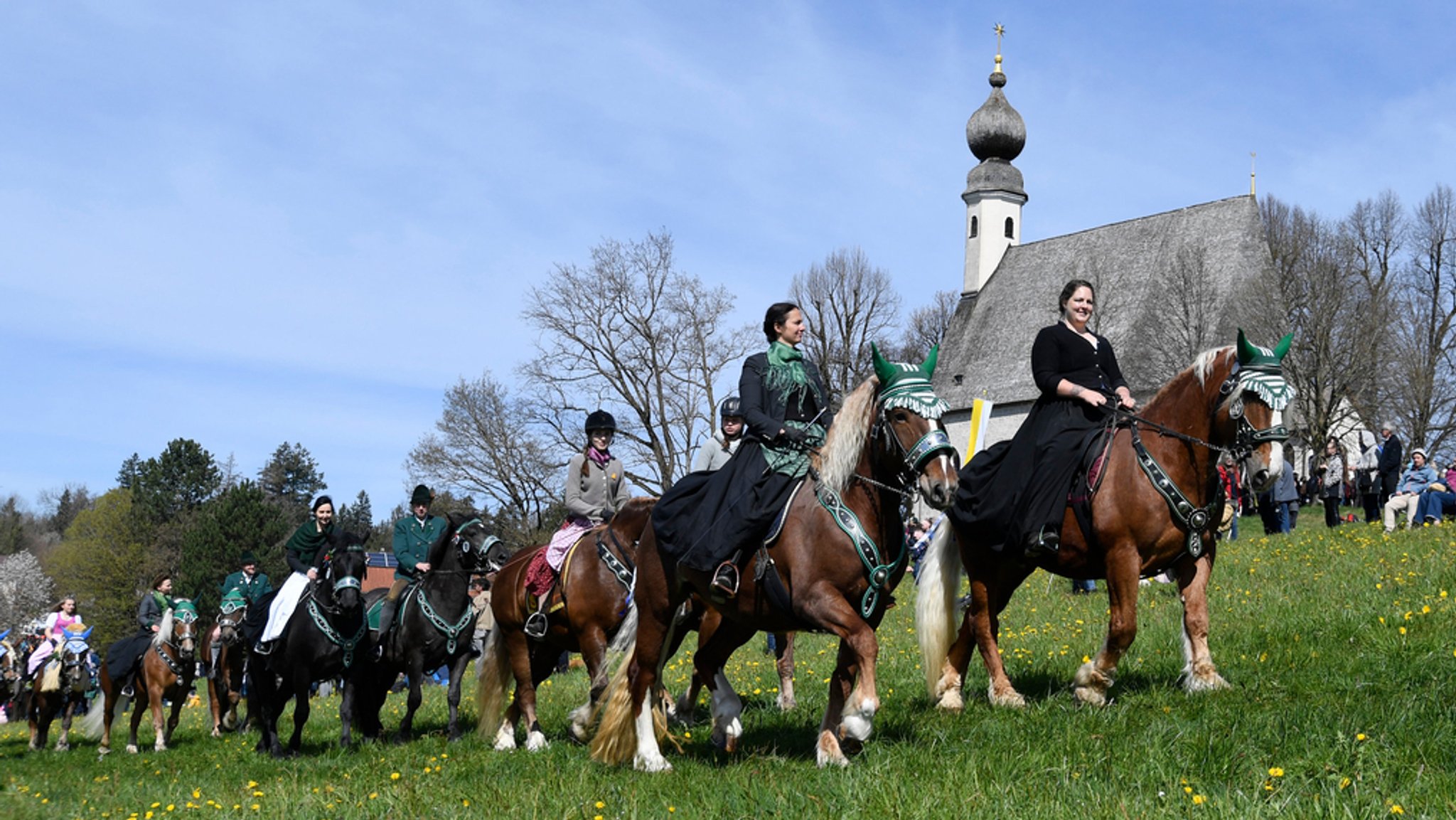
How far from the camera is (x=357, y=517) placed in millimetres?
119750

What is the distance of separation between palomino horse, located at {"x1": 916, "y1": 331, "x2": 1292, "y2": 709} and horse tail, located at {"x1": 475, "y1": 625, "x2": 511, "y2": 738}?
4.02 metres

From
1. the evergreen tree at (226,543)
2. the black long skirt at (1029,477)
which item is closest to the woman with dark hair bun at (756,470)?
the black long skirt at (1029,477)

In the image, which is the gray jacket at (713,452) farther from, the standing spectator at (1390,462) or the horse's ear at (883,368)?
the standing spectator at (1390,462)

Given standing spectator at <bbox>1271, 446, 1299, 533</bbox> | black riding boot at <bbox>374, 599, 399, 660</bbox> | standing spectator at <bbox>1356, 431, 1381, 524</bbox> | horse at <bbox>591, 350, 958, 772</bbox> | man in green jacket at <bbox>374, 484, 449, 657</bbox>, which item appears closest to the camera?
horse at <bbox>591, 350, 958, 772</bbox>

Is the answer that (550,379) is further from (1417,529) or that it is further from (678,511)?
(678,511)

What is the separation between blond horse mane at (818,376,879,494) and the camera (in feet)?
25.9

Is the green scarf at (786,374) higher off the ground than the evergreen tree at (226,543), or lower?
higher

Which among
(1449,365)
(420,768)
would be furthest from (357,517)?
(420,768)

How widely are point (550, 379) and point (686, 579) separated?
4777cm

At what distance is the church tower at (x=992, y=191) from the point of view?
240 ft

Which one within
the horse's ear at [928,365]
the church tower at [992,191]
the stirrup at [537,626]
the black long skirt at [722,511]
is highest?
the church tower at [992,191]

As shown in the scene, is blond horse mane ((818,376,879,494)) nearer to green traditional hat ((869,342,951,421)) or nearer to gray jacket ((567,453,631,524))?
green traditional hat ((869,342,951,421))

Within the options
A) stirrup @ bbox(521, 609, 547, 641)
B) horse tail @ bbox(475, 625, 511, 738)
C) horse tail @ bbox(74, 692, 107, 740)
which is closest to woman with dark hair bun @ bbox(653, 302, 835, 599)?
stirrup @ bbox(521, 609, 547, 641)

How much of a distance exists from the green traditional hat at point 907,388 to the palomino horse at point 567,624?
3268mm
